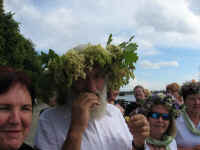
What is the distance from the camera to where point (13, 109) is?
1.25 metres

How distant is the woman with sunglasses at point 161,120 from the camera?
265cm

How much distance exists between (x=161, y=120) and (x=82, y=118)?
1.50 meters

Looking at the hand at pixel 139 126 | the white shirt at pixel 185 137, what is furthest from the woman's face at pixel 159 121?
the hand at pixel 139 126

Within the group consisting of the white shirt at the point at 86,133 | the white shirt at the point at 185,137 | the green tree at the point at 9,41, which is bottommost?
the white shirt at the point at 185,137

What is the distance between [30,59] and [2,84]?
2952 cm

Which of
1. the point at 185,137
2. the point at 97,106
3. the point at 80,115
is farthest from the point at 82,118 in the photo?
the point at 185,137

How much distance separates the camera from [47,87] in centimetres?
195

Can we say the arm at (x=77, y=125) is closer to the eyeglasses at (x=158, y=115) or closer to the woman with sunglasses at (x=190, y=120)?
the eyeglasses at (x=158, y=115)

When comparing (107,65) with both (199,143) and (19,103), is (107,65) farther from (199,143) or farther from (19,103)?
(199,143)

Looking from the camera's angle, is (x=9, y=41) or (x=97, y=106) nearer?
(x=97, y=106)

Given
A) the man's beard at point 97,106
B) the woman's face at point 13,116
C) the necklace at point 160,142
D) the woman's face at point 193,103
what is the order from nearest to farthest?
1. the woman's face at point 13,116
2. the man's beard at point 97,106
3. the necklace at point 160,142
4. the woman's face at point 193,103

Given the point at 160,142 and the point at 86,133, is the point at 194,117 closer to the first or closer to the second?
the point at 160,142

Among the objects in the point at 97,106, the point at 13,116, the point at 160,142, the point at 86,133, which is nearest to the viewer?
the point at 13,116

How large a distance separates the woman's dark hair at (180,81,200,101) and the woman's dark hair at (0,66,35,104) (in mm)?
2671
